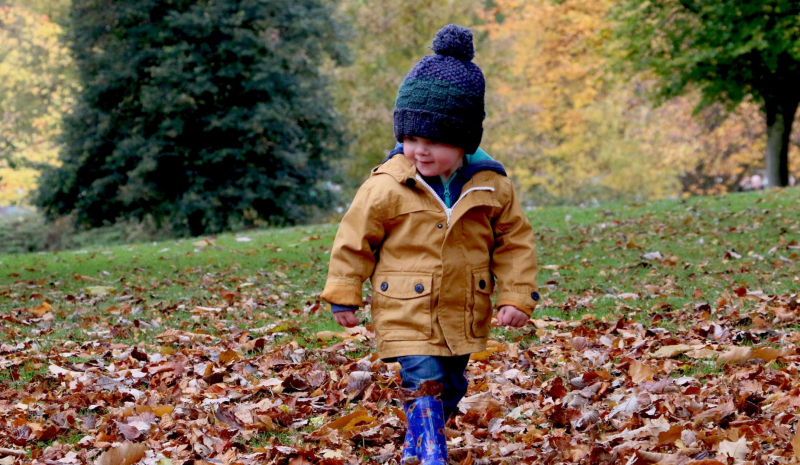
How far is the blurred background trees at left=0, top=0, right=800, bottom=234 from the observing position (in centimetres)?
1723

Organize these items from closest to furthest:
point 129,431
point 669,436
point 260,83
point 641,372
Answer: point 669,436
point 129,431
point 641,372
point 260,83

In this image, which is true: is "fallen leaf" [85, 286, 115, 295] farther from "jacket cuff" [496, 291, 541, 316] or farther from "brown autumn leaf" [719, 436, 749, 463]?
"brown autumn leaf" [719, 436, 749, 463]

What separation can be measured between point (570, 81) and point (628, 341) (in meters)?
25.8

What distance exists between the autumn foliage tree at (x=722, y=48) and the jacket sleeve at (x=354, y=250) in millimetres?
12577

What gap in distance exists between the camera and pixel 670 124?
99.9ft

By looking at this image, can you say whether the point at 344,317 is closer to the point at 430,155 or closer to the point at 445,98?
the point at 430,155

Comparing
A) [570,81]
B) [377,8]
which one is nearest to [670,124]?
[570,81]

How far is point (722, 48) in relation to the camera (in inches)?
599

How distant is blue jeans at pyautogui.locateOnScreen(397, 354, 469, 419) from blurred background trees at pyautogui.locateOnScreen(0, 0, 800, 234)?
12.6 metres

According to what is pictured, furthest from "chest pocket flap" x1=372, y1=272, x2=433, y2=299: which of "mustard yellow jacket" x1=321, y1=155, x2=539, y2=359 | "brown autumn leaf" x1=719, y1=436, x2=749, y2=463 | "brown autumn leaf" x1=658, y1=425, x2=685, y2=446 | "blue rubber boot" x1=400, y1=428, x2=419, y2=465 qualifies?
"brown autumn leaf" x1=719, y1=436, x2=749, y2=463

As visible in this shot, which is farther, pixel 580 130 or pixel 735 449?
pixel 580 130

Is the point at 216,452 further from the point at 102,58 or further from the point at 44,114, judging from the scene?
the point at 44,114

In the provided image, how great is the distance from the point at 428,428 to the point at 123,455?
1.31 metres

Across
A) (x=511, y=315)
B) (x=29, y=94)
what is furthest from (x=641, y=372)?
(x=29, y=94)
